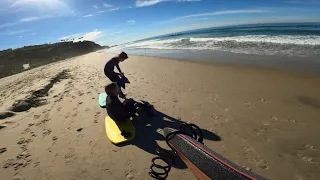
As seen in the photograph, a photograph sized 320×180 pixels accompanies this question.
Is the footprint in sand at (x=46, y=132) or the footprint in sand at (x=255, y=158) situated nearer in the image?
the footprint in sand at (x=255, y=158)

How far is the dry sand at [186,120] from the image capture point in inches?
169

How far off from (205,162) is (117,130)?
9.96 ft

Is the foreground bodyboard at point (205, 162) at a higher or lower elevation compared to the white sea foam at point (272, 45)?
lower

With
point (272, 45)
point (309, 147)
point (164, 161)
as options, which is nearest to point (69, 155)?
point (164, 161)

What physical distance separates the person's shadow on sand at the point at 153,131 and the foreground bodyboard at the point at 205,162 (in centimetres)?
50

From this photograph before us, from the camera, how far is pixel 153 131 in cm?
588

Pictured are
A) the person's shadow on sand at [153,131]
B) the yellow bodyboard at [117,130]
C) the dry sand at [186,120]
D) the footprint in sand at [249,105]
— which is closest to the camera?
the dry sand at [186,120]

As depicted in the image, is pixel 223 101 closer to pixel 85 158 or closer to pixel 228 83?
pixel 228 83

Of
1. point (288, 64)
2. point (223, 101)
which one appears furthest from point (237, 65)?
point (223, 101)

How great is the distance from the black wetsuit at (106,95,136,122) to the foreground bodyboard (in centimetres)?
195

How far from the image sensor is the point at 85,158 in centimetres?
488

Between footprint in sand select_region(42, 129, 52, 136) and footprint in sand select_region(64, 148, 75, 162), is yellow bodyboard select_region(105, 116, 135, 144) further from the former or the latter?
footprint in sand select_region(42, 129, 52, 136)

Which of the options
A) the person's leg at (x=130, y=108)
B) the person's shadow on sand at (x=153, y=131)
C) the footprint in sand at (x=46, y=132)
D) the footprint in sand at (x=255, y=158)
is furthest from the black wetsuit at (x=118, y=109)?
the footprint in sand at (x=255, y=158)

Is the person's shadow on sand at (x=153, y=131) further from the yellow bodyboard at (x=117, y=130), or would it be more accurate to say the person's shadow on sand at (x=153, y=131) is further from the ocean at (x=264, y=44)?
the ocean at (x=264, y=44)
